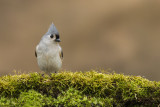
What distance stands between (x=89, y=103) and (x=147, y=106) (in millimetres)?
662

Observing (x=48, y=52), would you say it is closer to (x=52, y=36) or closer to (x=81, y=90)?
(x=52, y=36)

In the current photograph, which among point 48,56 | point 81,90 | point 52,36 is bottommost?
point 81,90

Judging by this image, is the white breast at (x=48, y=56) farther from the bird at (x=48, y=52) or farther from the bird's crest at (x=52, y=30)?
the bird's crest at (x=52, y=30)

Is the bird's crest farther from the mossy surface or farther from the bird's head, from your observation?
the mossy surface

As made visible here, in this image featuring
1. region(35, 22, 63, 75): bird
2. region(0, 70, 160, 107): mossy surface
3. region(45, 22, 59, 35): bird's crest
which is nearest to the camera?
region(0, 70, 160, 107): mossy surface

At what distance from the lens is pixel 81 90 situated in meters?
2.97

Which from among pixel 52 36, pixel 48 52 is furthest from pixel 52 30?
pixel 48 52

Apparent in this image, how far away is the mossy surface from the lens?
2869 millimetres

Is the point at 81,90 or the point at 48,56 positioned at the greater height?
the point at 48,56

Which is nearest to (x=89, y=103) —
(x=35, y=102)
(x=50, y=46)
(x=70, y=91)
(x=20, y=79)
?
(x=70, y=91)

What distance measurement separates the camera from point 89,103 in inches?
111

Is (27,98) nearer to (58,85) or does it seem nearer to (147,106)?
(58,85)

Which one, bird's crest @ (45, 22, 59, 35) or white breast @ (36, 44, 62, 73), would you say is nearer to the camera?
bird's crest @ (45, 22, 59, 35)

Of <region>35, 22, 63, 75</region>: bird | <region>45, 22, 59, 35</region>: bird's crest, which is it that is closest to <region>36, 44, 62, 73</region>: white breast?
<region>35, 22, 63, 75</region>: bird
